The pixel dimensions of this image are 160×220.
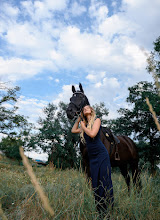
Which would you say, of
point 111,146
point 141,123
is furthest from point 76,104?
point 141,123

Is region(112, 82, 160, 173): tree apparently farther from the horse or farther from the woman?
the woman

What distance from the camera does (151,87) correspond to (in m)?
16.3

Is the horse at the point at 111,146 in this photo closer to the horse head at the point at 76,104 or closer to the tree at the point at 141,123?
the horse head at the point at 76,104

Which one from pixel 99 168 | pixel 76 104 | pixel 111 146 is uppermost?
pixel 76 104

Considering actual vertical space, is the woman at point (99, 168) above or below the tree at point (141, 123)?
below

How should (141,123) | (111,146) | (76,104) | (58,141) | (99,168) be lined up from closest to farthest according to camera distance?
(99,168) → (76,104) → (111,146) → (141,123) → (58,141)

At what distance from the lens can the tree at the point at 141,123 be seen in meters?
15.6

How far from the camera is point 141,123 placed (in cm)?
1666

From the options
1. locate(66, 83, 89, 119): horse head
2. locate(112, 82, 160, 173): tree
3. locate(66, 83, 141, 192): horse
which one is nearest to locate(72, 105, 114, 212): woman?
locate(66, 83, 141, 192): horse

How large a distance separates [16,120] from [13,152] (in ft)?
40.4

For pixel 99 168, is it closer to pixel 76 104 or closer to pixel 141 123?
pixel 76 104

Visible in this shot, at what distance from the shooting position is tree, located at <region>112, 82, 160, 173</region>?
51.3 feet

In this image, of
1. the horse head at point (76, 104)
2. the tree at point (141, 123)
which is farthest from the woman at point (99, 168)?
the tree at point (141, 123)

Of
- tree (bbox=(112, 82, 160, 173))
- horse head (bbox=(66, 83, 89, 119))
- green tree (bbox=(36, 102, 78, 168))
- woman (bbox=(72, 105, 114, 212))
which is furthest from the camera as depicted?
green tree (bbox=(36, 102, 78, 168))
